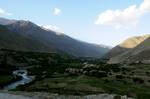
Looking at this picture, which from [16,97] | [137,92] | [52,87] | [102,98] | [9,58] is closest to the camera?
[102,98]

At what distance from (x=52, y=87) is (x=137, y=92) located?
67.8ft

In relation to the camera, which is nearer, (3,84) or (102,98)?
(102,98)

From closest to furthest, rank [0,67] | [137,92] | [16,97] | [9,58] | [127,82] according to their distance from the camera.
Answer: [16,97]
[137,92]
[127,82]
[0,67]
[9,58]

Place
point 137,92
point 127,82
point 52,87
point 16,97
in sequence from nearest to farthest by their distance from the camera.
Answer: point 16,97, point 137,92, point 52,87, point 127,82

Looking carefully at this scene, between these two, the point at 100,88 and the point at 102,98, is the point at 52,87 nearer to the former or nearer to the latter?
the point at 100,88

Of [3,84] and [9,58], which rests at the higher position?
[9,58]

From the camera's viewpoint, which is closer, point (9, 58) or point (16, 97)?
point (16, 97)

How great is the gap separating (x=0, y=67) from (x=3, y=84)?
43.9 m

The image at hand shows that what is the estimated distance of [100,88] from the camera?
84.1 m

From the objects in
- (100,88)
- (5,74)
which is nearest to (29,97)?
(100,88)

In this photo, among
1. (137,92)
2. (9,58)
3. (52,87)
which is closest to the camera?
(137,92)

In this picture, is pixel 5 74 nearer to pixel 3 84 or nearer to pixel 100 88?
pixel 3 84

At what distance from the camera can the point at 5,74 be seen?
126 m

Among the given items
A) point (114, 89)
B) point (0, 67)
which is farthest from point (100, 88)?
point (0, 67)
